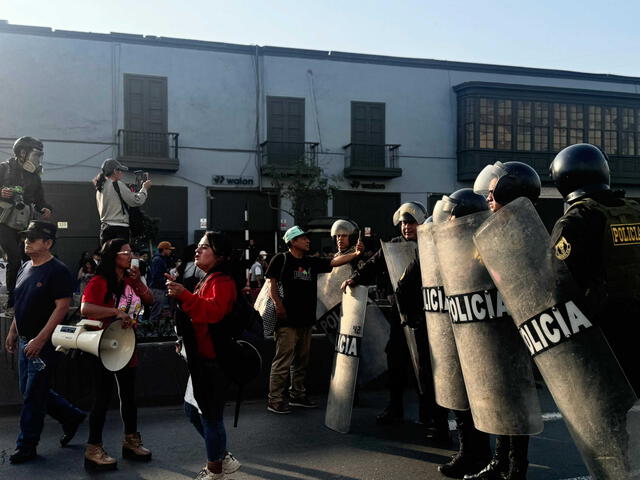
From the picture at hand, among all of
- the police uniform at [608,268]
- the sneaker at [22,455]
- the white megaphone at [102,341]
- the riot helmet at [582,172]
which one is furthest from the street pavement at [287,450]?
the riot helmet at [582,172]

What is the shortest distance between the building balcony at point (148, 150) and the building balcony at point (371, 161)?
6.49 m

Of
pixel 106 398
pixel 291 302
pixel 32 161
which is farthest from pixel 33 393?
pixel 32 161

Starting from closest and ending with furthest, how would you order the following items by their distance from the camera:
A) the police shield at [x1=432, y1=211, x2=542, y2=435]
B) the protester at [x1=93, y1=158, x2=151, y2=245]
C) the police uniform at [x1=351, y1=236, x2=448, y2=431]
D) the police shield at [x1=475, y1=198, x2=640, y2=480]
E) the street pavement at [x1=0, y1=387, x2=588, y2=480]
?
the police shield at [x1=475, y1=198, x2=640, y2=480]
the police shield at [x1=432, y1=211, x2=542, y2=435]
the street pavement at [x1=0, y1=387, x2=588, y2=480]
the police uniform at [x1=351, y1=236, x2=448, y2=431]
the protester at [x1=93, y1=158, x2=151, y2=245]

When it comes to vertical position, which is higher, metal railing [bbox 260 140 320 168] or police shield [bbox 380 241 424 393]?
metal railing [bbox 260 140 320 168]

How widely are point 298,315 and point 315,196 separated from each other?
17102mm

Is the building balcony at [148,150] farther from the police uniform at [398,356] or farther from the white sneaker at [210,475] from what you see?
the white sneaker at [210,475]

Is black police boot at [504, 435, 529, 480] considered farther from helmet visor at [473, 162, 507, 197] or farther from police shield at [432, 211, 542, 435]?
helmet visor at [473, 162, 507, 197]

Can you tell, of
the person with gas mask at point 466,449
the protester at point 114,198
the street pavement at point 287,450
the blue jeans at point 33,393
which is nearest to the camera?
the person with gas mask at point 466,449

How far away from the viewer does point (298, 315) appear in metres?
6.75

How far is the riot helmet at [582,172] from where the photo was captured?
348 cm

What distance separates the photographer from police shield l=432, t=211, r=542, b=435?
364 centimetres

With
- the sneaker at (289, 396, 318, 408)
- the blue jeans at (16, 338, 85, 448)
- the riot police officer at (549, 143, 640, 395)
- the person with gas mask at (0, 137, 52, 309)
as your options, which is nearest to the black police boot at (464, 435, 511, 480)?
the riot police officer at (549, 143, 640, 395)

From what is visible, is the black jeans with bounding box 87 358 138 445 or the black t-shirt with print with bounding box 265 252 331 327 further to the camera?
the black t-shirt with print with bounding box 265 252 331 327

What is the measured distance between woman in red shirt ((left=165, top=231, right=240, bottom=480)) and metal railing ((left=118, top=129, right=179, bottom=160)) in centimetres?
1943
